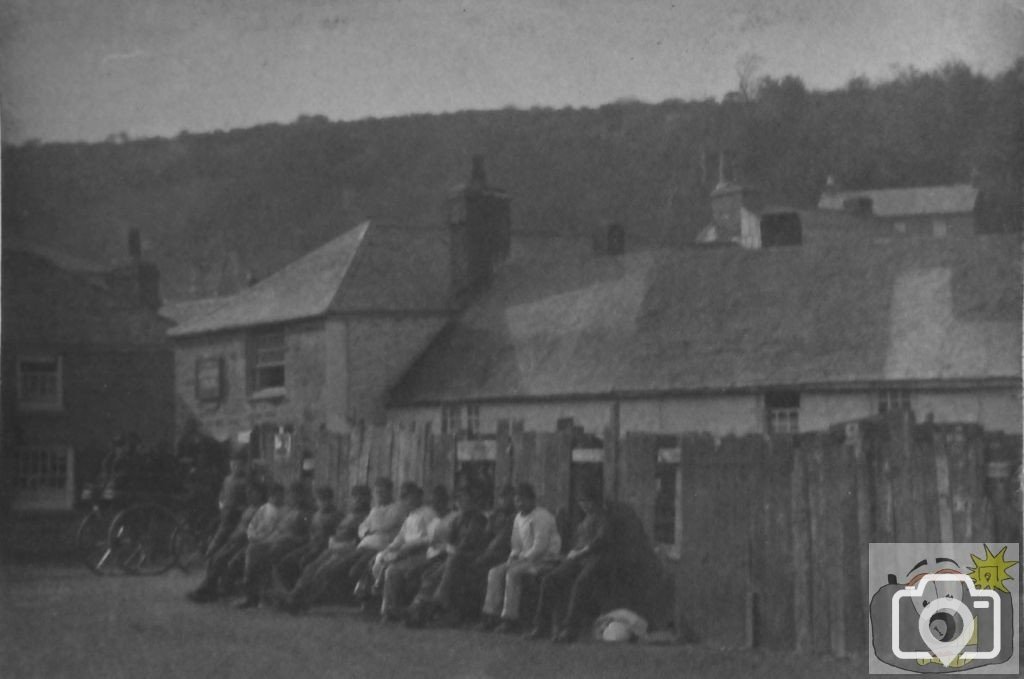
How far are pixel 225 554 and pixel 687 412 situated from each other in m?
4.91

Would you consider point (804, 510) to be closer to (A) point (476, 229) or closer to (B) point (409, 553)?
(B) point (409, 553)

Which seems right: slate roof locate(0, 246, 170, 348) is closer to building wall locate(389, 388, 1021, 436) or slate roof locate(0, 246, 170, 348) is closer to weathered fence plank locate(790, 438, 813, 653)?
building wall locate(389, 388, 1021, 436)

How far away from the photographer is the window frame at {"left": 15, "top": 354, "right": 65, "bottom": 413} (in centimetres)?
823

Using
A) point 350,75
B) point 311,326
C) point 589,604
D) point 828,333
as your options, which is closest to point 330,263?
point 311,326

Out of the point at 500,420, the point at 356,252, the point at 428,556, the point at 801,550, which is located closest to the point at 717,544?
the point at 801,550

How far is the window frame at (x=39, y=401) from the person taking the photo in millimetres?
8227

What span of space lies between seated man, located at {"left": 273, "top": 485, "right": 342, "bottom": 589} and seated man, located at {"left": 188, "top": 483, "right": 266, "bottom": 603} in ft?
1.75

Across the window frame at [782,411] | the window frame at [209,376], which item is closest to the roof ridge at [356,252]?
the window frame at [209,376]

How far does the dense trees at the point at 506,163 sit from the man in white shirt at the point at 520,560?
2637 millimetres

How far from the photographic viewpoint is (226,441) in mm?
9945

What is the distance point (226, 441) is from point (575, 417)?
3709 mm

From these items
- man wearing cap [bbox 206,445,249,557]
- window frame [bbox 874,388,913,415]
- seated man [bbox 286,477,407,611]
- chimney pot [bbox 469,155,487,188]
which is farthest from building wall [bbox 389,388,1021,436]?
chimney pot [bbox 469,155,487,188]

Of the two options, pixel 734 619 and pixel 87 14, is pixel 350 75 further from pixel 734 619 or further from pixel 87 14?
pixel 734 619

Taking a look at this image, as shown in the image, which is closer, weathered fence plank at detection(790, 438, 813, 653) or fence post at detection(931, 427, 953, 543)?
fence post at detection(931, 427, 953, 543)
